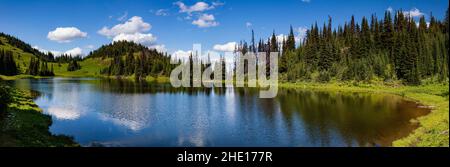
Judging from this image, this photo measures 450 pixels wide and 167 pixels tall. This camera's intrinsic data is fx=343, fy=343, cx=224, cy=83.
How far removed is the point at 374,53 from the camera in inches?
4665

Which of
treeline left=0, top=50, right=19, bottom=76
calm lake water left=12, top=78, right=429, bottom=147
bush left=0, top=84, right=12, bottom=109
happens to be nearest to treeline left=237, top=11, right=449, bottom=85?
calm lake water left=12, top=78, right=429, bottom=147

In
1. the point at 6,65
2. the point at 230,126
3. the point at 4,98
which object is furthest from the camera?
the point at 6,65

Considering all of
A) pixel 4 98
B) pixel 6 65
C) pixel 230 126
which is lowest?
pixel 230 126

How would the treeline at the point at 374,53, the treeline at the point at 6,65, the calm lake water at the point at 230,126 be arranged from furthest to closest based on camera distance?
the treeline at the point at 6,65 → the treeline at the point at 374,53 → the calm lake water at the point at 230,126

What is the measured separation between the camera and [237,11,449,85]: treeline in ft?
291

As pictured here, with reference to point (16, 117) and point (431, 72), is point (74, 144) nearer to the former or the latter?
point (16, 117)

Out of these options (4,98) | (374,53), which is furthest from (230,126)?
(374,53)

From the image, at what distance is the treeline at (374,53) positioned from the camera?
88.8 metres

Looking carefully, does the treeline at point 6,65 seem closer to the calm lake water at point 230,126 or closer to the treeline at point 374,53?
the treeline at point 374,53

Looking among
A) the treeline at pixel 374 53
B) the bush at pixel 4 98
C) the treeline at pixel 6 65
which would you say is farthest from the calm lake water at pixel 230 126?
the treeline at pixel 6 65

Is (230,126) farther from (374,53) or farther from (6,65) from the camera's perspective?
(6,65)
